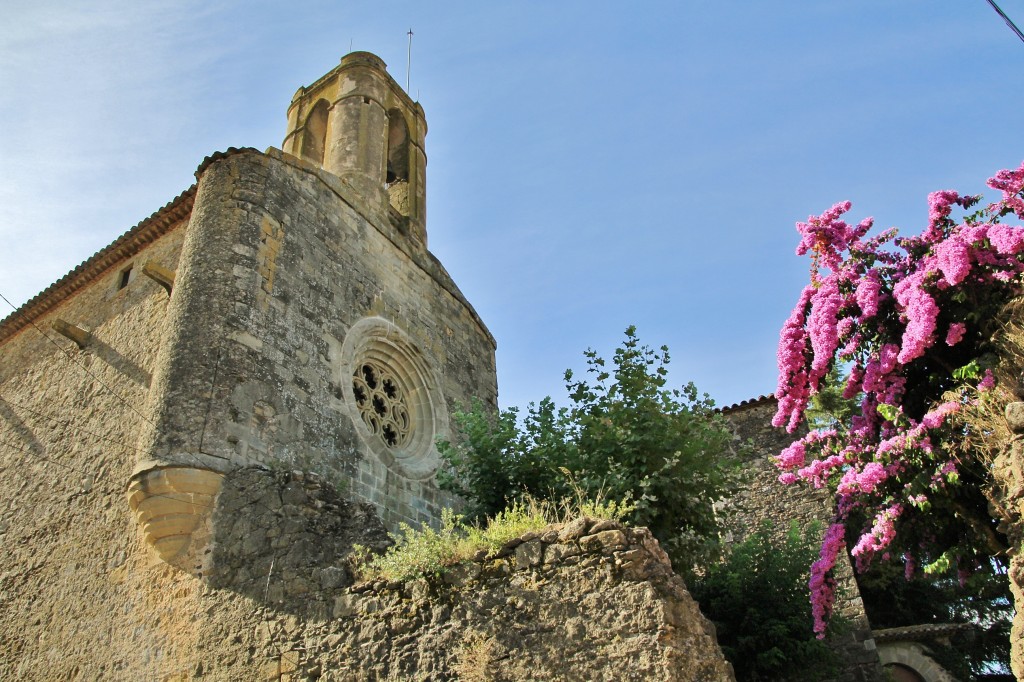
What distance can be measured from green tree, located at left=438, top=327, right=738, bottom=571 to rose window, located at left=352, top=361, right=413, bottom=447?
159 centimetres

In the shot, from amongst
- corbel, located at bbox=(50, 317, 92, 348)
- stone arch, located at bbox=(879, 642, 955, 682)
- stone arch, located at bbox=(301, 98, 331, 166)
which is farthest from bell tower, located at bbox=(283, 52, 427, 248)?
stone arch, located at bbox=(879, 642, 955, 682)

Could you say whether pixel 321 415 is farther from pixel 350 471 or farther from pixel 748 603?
pixel 748 603

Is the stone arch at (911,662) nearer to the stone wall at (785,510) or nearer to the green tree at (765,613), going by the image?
the stone wall at (785,510)

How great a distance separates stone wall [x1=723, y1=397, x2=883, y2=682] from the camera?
11.5m

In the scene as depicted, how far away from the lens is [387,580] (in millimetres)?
5324

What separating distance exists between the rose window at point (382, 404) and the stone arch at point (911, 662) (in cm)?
966

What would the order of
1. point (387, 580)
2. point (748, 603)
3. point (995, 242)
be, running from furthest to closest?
point (748, 603), point (995, 242), point (387, 580)

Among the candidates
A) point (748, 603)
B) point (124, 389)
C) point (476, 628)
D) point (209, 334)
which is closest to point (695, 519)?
point (748, 603)

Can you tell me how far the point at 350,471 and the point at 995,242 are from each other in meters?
6.27

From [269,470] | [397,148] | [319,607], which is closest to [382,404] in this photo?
[269,470]

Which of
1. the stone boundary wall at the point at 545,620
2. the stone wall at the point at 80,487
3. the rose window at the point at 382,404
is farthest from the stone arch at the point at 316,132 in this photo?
the stone boundary wall at the point at 545,620

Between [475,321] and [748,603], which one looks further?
[475,321]

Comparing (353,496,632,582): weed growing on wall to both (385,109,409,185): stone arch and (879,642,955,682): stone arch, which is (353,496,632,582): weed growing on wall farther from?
(879,642,955,682): stone arch

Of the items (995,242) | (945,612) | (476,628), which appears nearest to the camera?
(476,628)
